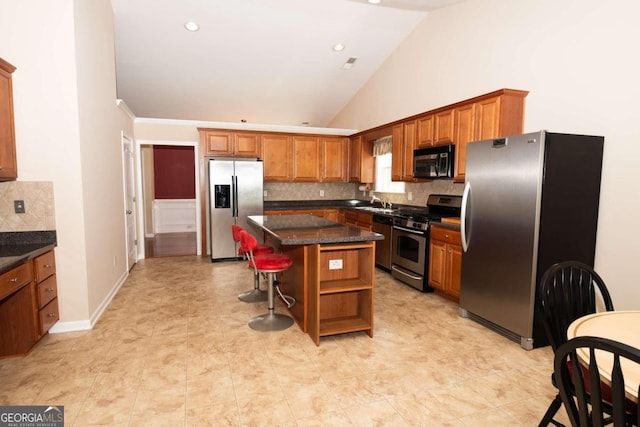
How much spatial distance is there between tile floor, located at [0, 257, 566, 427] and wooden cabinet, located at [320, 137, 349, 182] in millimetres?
3769

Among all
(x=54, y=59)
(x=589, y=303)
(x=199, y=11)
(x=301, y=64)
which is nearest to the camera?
(x=589, y=303)

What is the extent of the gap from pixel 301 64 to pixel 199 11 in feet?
5.96

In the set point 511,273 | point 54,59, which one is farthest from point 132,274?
point 511,273

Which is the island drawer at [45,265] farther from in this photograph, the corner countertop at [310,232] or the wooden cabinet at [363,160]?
the wooden cabinet at [363,160]

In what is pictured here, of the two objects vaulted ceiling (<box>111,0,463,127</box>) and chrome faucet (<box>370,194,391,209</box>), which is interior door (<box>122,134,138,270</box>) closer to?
vaulted ceiling (<box>111,0,463,127</box>)

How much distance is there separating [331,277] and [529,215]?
1.75 m

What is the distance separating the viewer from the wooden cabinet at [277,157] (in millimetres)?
6516

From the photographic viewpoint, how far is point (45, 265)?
2.96 meters

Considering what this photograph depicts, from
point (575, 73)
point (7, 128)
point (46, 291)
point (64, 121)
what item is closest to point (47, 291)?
point (46, 291)

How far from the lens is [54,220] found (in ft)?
10.3

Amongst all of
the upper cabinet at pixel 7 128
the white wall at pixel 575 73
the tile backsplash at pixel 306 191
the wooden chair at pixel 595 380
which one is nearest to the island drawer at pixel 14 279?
the upper cabinet at pixel 7 128

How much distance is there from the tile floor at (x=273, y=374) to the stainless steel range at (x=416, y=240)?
0.75m

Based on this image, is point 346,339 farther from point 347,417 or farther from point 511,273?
point 511,273

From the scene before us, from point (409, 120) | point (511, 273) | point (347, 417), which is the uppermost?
point (409, 120)
